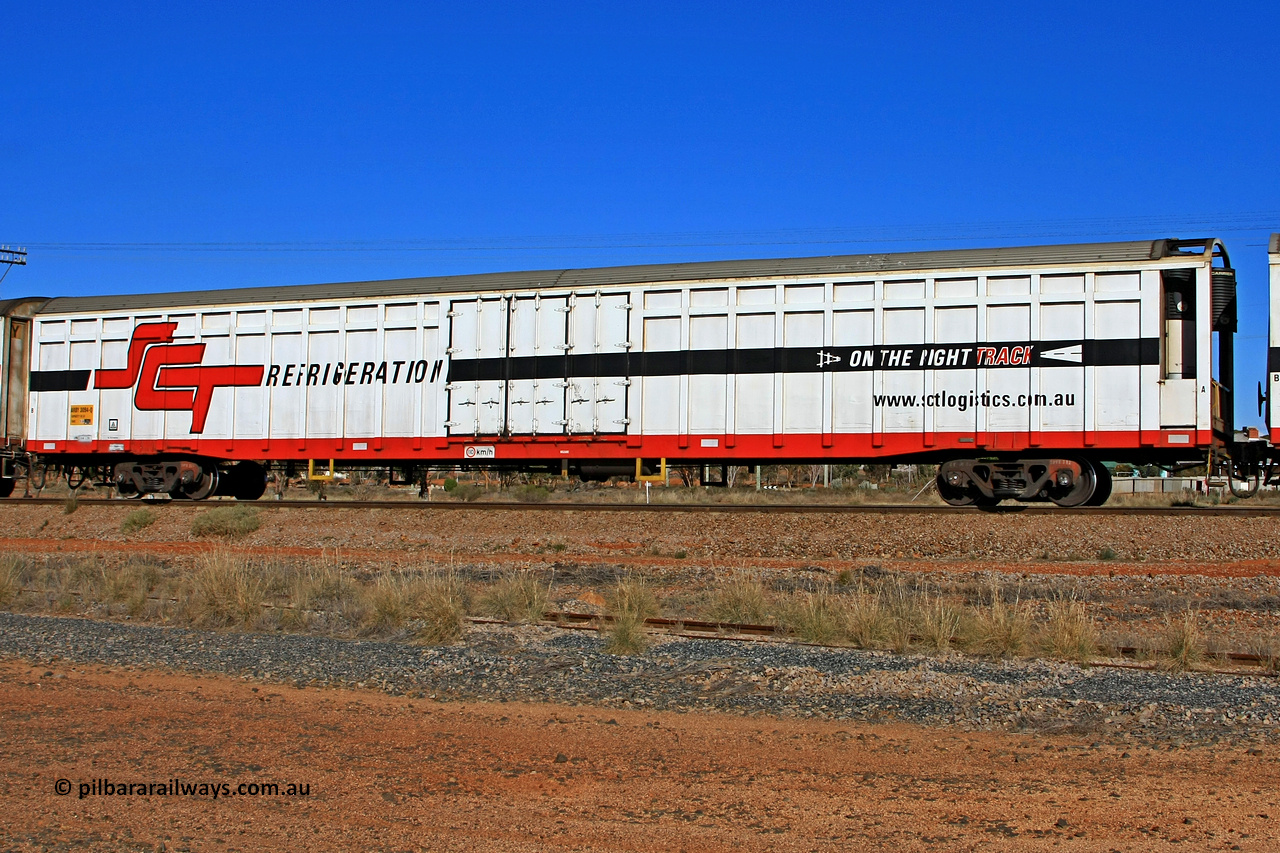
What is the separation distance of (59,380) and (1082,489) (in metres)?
18.7

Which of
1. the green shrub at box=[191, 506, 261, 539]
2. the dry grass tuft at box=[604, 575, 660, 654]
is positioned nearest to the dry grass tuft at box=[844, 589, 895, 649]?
the dry grass tuft at box=[604, 575, 660, 654]

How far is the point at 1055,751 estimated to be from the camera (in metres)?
5.73

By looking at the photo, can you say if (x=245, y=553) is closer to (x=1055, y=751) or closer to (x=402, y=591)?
(x=402, y=591)

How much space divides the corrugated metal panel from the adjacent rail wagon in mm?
47

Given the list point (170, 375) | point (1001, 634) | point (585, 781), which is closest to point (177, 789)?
point (585, 781)

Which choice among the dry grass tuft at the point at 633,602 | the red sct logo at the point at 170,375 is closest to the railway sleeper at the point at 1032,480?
the dry grass tuft at the point at 633,602

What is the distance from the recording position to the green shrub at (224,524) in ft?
57.5

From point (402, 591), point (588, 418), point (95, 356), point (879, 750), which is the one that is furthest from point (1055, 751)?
point (95, 356)

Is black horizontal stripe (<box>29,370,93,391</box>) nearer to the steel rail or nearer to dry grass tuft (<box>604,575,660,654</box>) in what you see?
the steel rail

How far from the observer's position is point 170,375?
19391 millimetres

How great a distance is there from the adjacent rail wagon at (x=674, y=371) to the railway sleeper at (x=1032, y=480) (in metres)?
0.03

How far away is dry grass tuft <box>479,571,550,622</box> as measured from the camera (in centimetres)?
1036

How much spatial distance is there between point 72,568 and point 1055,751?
12280mm

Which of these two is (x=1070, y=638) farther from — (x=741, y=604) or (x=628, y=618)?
(x=628, y=618)
